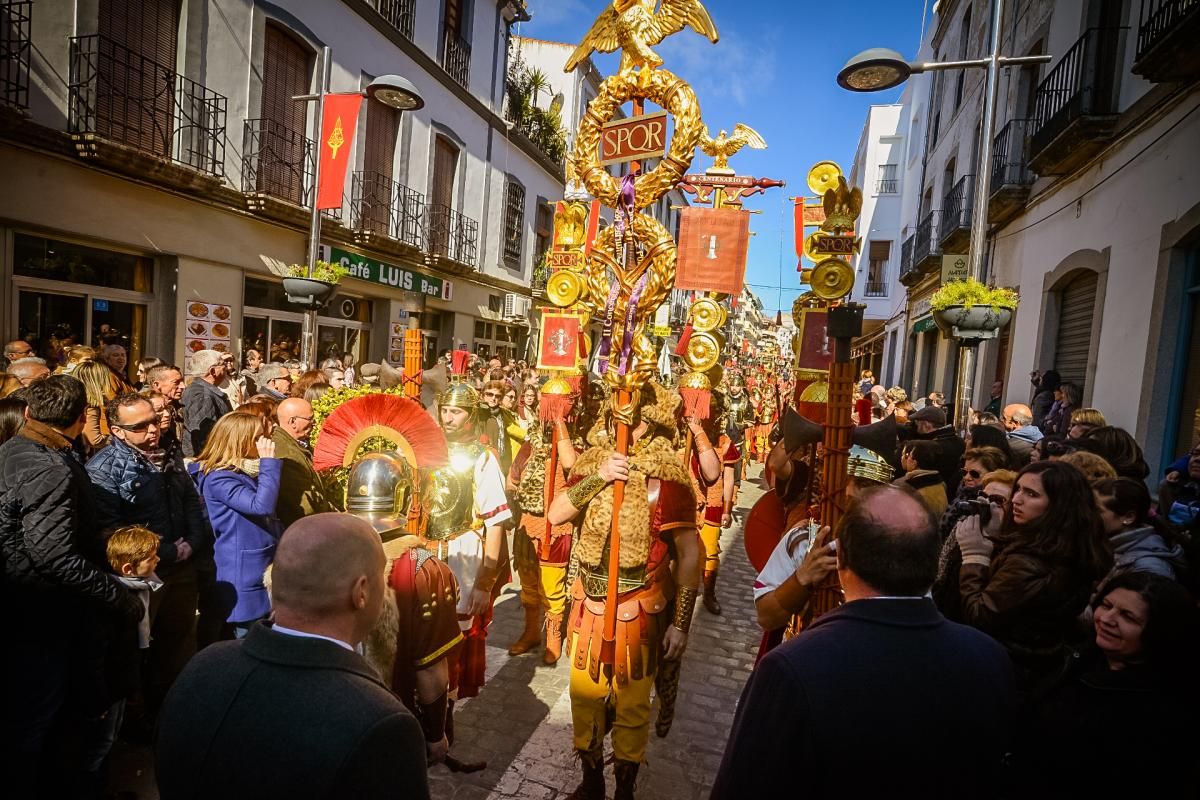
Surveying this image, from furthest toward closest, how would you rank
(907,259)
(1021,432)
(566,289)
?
1. (907,259)
2. (1021,432)
3. (566,289)

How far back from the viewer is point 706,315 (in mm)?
5598

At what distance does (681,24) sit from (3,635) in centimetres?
418

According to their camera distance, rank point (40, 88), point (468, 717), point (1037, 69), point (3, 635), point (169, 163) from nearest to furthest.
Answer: point (3, 635)
point (468, 717)
point (40, 88)
point (169, 163)
point (1037, 69)

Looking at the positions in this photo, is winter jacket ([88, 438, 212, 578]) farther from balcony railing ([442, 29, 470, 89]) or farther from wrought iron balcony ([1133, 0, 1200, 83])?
balcony railing ([442, 29, 470, 89])

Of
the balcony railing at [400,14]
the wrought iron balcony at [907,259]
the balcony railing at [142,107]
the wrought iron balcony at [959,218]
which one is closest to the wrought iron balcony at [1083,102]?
the wrought iron balcony at [959,218]

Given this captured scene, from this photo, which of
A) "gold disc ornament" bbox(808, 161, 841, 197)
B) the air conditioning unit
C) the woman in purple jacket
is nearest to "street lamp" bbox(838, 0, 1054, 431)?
"gold disc ornament" bbox(808, 161, 841, 197)

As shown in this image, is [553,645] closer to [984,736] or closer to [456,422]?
[456,422]

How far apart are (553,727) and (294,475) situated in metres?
2.23

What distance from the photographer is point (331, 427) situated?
328cm

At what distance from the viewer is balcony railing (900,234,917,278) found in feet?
60.6


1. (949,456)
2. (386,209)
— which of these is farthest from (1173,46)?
(386,209)

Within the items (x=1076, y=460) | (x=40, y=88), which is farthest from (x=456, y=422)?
(x=40, y=88)

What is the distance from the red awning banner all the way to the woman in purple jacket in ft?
11.3

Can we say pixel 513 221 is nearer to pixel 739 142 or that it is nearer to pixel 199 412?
pixel 199 412
